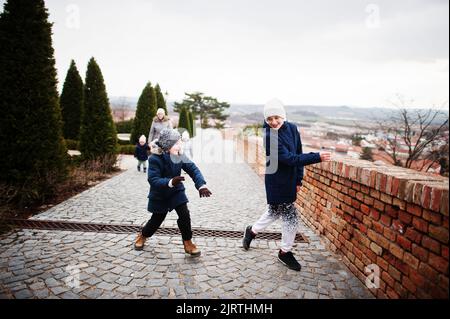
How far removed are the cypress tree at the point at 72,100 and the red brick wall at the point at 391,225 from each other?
1883 cm

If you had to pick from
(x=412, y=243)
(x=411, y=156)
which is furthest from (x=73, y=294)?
(x=411, y=156)

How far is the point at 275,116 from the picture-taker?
10.7 feet

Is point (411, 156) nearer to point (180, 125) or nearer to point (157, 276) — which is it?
point (157, 276)

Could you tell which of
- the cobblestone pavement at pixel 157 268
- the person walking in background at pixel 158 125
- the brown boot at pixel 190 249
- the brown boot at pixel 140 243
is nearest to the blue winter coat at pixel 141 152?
the person walking in background at pixel 158 125

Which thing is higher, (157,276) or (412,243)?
(412,243)

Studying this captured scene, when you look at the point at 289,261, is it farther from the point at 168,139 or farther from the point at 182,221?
the point at 168,139

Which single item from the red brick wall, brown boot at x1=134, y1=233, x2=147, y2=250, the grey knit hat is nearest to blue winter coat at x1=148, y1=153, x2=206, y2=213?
the grey knit hat

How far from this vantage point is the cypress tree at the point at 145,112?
1438 centimetres

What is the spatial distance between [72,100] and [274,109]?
19073 millimetres

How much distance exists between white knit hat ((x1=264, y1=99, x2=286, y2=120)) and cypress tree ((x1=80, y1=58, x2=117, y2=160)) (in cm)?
811

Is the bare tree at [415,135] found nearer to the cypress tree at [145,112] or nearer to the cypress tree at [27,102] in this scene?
the cypress tree at [145,112]

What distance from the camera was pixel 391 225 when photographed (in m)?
2.64

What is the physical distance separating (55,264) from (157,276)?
1283mm

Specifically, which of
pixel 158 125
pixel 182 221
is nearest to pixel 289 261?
pixel 182 221
